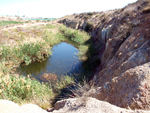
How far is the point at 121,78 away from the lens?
2.53 metres

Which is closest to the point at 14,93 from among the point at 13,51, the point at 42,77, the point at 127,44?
the point at 42,77

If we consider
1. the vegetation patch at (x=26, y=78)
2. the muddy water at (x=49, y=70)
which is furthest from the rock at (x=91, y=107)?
the muddy water at (x=49, y=70)

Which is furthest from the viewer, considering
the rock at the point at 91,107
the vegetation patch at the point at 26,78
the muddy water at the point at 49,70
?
the muddy water at the point at 49,70

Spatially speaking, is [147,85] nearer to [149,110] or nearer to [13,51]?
[149,110]

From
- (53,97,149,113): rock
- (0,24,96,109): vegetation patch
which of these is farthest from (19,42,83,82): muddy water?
(53,97,149,113): rock

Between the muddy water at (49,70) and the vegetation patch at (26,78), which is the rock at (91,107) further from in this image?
the muddy water at (49,70)

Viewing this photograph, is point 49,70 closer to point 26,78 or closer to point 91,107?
point 26,78

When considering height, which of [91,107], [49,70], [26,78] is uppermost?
[91,107]

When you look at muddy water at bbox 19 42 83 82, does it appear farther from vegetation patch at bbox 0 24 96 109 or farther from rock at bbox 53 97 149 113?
rock at bbox 53 97 149 113

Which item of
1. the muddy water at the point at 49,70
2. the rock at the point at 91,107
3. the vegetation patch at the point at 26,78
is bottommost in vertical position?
the muddy water at the point at 49,70

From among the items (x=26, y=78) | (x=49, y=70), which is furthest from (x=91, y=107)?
(x=49, y=70)

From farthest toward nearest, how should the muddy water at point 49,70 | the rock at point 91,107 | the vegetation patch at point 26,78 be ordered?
1. the muddy water at point 49,70
2. the vegetation patch at point 26,78
3. the rock at point 91,107

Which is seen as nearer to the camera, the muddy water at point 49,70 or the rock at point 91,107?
the rock at point 91,107

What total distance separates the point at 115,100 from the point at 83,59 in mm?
7072
